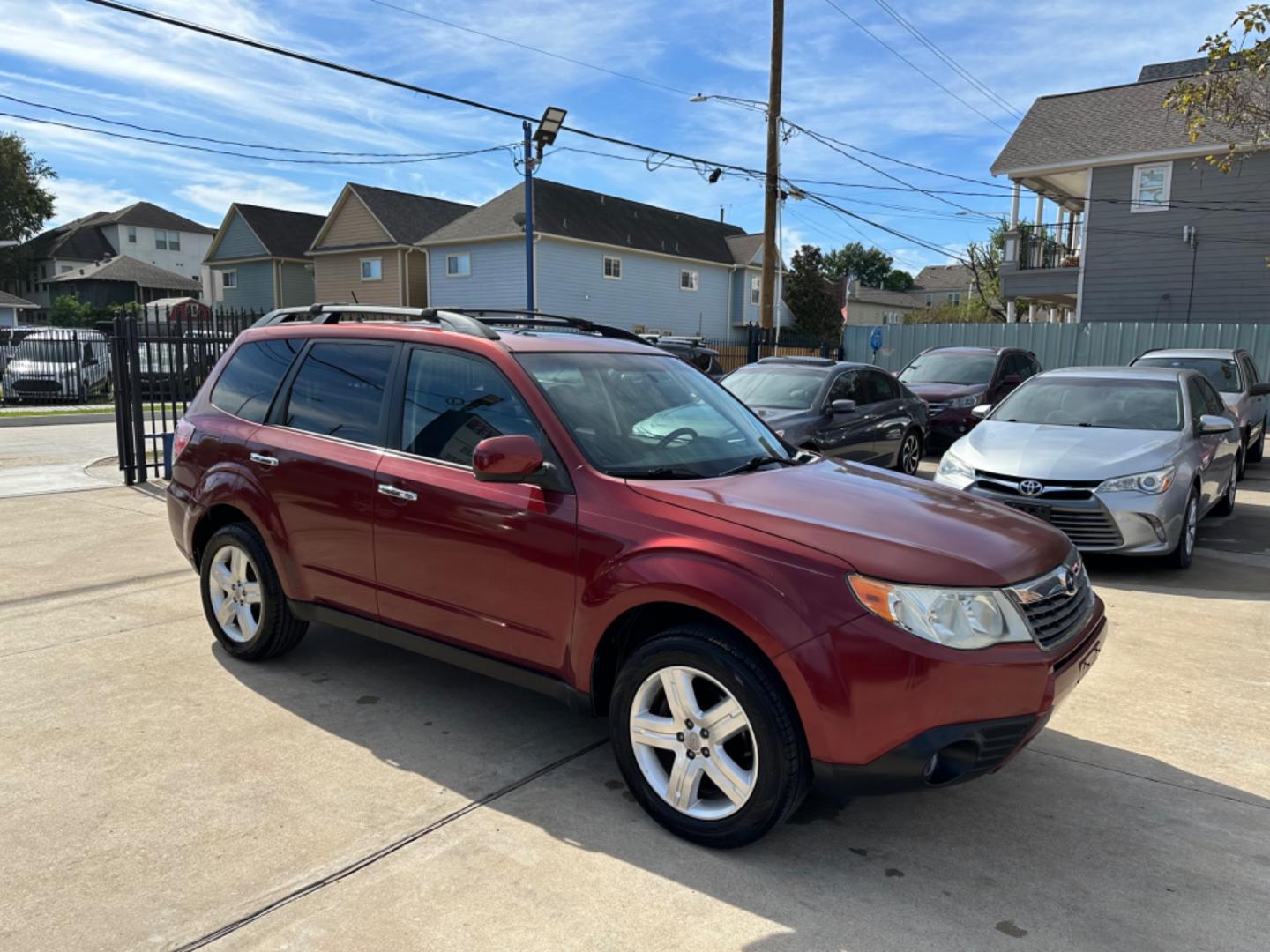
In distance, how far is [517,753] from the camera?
374cm

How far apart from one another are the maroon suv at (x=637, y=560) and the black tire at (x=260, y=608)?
0.02 metres

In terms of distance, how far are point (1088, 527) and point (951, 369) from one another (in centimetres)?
848

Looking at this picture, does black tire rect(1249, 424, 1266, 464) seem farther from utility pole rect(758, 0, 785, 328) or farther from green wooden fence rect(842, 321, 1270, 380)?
utility pole rect(758, 0, 785, 328)

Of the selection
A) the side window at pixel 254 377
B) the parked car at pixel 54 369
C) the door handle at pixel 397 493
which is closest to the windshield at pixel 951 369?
the side window at pixel 254 377

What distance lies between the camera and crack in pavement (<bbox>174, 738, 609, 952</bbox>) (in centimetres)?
256

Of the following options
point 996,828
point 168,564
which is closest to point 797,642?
point 996,828

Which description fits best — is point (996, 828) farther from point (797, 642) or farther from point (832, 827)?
point (797, 642)

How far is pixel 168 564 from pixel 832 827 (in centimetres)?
557

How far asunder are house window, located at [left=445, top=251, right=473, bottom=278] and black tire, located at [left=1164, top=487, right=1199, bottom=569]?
28638 millimetres

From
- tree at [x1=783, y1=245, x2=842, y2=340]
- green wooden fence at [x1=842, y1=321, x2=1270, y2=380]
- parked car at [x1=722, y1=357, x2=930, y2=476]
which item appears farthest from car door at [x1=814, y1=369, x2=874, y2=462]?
tree at [x1=783, y1=245, x2=842, y2=340]

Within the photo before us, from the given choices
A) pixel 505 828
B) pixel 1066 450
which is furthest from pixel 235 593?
pixel 1066 450

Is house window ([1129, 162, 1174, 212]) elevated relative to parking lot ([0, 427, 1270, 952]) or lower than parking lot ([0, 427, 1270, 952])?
elevated

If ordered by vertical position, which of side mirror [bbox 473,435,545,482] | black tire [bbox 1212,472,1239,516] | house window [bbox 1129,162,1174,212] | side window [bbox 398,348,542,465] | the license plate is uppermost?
house window [bbox 1129,162,1174,212]

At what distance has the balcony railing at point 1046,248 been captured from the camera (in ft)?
75.5
